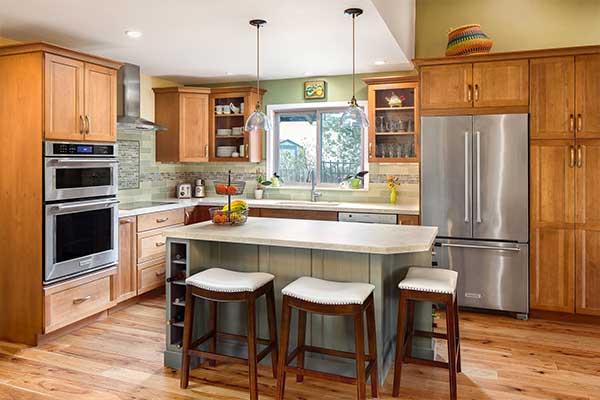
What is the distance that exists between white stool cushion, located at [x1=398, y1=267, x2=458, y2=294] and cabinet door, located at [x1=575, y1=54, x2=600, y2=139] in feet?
6.61

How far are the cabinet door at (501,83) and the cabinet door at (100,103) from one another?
3128 mm

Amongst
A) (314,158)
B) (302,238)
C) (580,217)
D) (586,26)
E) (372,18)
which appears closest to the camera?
(302,238)

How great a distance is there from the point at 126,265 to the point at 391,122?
10.0ft

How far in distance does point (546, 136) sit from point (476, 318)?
1.66m

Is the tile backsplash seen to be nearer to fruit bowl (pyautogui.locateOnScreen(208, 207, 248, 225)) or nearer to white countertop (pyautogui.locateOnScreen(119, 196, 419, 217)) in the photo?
white countertop (pyautogui.locateOnScreen(119, 196, 419, 217))

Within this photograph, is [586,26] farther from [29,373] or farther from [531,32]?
[29,373]

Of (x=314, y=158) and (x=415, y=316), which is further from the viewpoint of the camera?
(x=314, y=158)

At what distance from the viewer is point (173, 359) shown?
3131mm

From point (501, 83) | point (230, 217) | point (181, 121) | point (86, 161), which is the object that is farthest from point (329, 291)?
point (181, 121)

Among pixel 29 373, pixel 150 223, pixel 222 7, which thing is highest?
pixel 222 7

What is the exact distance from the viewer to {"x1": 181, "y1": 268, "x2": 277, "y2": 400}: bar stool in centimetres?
264

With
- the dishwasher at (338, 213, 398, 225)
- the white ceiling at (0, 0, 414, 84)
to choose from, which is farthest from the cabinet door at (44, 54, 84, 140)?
the dishwasher at (338, 213, 398, 225)

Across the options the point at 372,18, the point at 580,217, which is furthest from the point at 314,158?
the point at 580,217

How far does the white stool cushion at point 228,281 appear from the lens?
2673 mm
